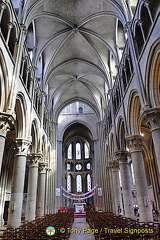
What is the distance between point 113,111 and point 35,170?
8.95 meters

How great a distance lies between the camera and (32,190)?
1443 centimetres

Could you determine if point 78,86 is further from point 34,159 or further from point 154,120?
point 154,120

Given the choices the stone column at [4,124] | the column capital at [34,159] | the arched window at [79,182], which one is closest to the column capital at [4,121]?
the stone column at [4,124]

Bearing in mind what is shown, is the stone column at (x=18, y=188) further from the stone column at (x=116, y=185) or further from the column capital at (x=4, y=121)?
the stone column at (x=116, y=185)

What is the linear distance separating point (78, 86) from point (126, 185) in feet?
59.9

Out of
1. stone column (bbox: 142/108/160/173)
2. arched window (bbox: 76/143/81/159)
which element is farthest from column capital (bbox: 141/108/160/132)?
arched window (bbox: 76/143/81/159)

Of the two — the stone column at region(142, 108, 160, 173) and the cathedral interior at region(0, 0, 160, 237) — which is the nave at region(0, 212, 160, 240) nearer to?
the cathedral interior at region(0, 0, 160, 237)

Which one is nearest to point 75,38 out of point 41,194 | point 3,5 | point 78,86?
point 78,86

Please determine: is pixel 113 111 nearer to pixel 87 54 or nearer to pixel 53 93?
pixel 87 54

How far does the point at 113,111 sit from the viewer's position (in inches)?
712

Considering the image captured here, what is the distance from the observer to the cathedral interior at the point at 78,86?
9716mm

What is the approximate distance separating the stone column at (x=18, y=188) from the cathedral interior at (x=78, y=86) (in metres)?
0.05

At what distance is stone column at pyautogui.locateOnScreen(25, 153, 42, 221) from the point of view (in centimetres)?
1374

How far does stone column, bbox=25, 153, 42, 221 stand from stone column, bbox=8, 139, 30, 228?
349 cm
